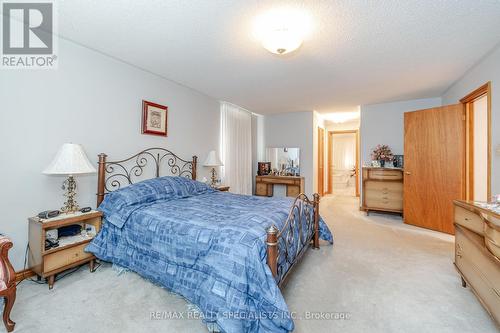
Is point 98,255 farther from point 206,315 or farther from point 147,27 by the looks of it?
point 147,27

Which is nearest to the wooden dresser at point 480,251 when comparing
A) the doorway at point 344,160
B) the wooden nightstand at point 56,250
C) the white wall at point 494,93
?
the white wall at point 494,93

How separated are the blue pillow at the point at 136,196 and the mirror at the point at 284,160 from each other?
337cm

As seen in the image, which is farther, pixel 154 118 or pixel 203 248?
pixel 154 118

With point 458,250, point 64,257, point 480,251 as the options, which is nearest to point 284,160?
point 458,250

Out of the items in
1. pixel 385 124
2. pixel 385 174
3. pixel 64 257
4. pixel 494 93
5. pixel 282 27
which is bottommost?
pixel 64 257

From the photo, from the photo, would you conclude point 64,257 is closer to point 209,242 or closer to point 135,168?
point 135,168

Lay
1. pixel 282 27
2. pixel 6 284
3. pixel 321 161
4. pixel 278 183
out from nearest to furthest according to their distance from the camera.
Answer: pixel 6 284 → pixel 282 27 → pixel 278 183 → pixel 321 161

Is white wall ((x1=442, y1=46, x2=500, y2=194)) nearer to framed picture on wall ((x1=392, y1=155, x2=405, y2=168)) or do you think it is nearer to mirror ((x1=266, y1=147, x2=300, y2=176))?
Result: framed picture on wall ((x1=392, y1=155, x2=405, y2=168))

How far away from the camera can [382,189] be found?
15.0 ft

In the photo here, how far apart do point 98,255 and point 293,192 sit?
4.36 m

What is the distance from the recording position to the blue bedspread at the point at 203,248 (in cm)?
141

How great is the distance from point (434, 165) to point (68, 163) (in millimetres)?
5104

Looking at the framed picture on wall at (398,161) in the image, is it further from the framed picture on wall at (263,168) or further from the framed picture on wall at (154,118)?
the framed picture on wall at (154,118)

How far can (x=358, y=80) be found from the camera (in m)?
3.44
